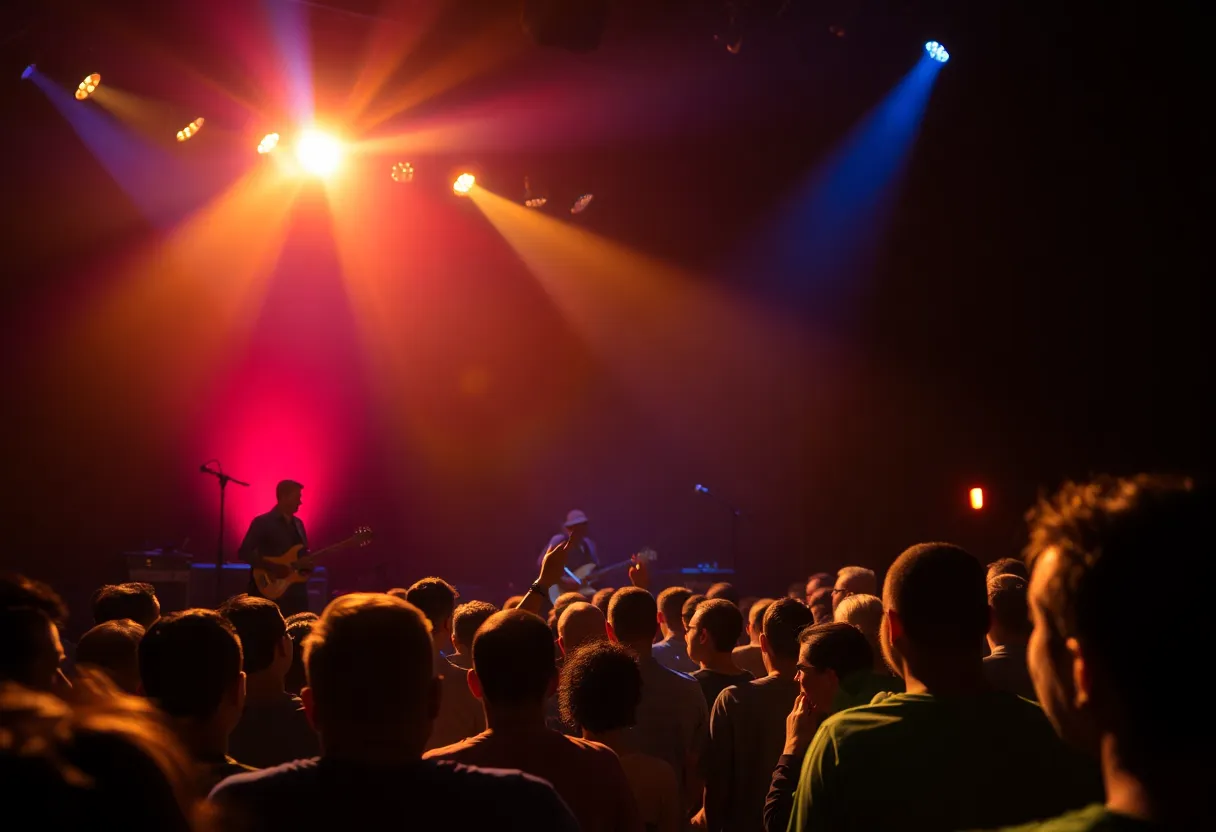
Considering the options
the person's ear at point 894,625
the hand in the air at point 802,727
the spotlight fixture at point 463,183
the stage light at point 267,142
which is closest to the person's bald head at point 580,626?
the hand in the air at point 802,727

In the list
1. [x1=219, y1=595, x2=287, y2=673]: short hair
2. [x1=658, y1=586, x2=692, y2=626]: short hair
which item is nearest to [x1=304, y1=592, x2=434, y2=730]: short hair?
[x1=219, y1=595, x2=287, y2=673]: short hair

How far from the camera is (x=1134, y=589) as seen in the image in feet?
3.56

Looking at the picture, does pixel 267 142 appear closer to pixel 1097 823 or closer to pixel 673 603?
pixel 673 603

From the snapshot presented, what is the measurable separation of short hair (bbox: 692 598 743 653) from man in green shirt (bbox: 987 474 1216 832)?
104 inches

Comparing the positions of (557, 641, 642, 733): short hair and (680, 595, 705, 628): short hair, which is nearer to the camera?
(557, 641, 642, 733): short hair

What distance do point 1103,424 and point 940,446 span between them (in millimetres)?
2154

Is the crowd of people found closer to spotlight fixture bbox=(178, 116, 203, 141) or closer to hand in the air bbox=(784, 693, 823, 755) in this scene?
hand in the air bbox=(784, 693, 823, 755)

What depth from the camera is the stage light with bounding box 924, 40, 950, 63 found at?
10688 mm

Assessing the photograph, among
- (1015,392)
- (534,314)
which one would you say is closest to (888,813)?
(534,314)

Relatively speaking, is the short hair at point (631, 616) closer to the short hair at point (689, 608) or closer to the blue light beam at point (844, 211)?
the short hair at point (689, 608)

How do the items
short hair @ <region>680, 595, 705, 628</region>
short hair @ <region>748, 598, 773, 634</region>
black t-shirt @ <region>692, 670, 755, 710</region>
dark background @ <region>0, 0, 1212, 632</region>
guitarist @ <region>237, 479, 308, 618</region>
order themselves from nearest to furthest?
1. black t-shirt @ <region>692, 670, 755, 710</region>
2. short hair @ <region>748, 598, 773, 634</region>
3. short hair @ <region>680, 595, 705, 628</region>
4. guitarist @ <region>237, 479, 308, 618</region>
5. dark background @ <region>0, 0, 1212, 632</region>

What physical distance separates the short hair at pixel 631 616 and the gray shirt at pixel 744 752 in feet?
1.65

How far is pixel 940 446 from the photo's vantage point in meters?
14.1

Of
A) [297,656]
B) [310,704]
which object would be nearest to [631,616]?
[297,656]
